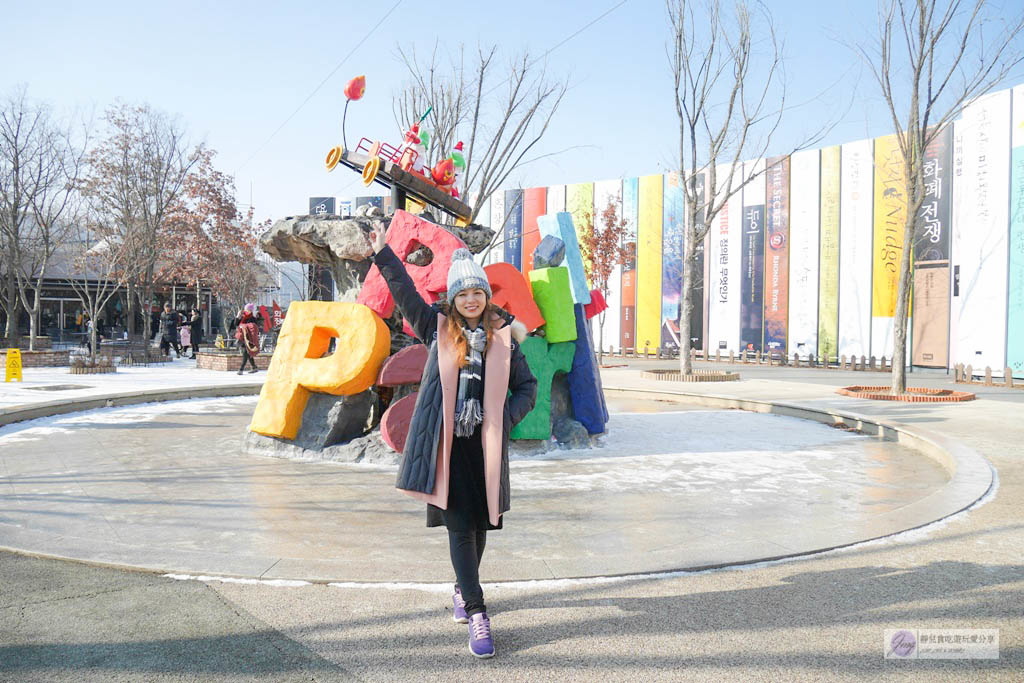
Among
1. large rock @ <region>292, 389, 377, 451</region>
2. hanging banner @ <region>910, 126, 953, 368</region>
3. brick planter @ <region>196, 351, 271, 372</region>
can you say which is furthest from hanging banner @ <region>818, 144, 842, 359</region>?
large rock @ <region>292, 389, 377, 451</region>

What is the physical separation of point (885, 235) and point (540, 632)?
2345 centimetres

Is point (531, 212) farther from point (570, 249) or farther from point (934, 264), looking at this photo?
point (570, 249)

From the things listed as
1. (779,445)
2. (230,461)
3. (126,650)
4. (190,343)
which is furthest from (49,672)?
(190,343)

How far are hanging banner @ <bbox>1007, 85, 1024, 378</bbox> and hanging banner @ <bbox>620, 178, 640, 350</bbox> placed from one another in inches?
519

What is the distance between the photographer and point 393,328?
8352 mm

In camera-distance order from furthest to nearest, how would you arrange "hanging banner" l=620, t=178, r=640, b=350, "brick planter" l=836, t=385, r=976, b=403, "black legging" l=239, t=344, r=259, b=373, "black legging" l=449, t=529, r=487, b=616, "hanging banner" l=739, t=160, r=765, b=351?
1. "hanging banner" l=620, t=178, r=640, b=350
2. "hanging banner" l=739, t=160, r=765, b=351
3. "black legging" l=239, t=344, r=259, b=373
4. "brick planter" l=836, t=385, r=976, b=403
5. "black legging" l=449, t=529, r=487, b=616

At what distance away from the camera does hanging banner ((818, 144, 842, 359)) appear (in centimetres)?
2472

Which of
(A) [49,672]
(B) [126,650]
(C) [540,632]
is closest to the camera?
(A) [49,672]

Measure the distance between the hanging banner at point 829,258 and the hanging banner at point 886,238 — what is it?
1227 mm

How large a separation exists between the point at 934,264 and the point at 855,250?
238 cm

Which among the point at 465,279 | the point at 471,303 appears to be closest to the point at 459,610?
the point at 471,303

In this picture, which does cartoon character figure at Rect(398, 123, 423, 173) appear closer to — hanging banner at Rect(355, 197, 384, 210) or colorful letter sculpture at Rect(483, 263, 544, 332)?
colorful letter sculpture at Rect(483, 263, 544, 332)

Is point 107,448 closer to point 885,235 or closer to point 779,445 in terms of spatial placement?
point 779,445

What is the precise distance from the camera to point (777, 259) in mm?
26297
